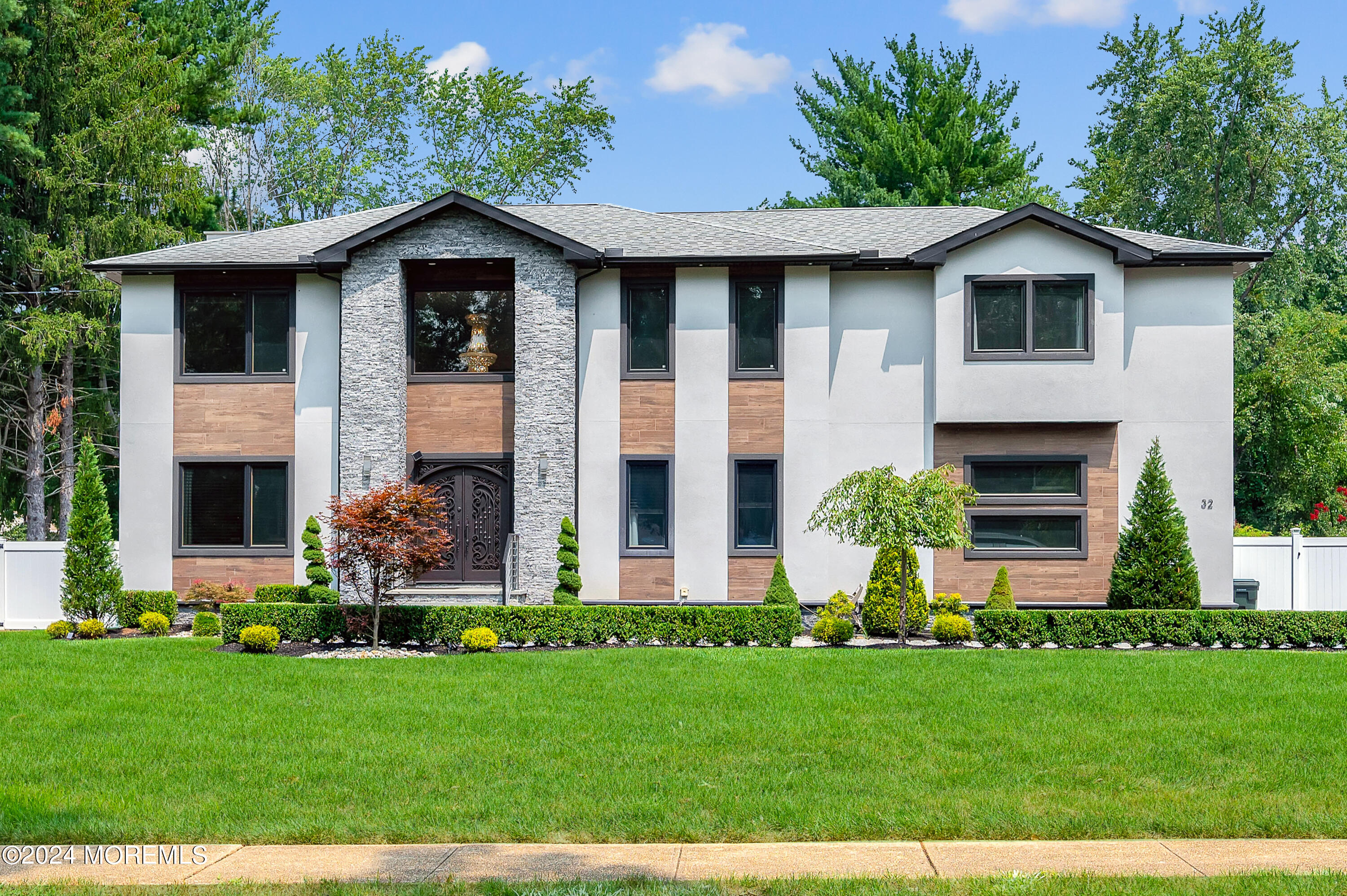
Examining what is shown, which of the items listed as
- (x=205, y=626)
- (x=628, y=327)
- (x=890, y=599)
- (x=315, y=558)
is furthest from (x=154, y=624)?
(x=890, y=599)

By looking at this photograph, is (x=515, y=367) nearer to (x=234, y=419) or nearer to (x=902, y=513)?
(x=234, y=419)

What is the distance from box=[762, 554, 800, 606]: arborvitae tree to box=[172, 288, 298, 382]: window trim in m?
8.78

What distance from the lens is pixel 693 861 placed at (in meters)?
6.41

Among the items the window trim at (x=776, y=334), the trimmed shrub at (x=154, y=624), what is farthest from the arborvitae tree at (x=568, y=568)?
the trimmed shrub at (x=154, y=624)

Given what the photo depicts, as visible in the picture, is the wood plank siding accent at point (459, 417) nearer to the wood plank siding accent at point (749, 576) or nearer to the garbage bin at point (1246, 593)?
the wood plank siding accent at point (749, 576)

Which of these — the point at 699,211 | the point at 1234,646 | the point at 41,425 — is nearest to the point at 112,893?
the point at 1234,646

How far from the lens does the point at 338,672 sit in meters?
13.0

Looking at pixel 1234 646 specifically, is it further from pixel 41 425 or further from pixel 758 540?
pixel 41 425

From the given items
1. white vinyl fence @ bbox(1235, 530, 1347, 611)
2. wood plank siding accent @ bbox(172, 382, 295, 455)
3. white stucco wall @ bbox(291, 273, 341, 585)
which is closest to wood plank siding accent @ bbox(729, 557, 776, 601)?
white stucco wall @ bbox(291, 273, 341, 585)

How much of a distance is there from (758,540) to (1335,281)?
2742cm

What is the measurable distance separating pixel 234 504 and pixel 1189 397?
52.7 feet

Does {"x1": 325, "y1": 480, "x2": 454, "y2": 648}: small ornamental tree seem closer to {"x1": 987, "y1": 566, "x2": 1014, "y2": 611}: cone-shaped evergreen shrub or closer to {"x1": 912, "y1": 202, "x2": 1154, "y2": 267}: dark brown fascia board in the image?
{"x1": 987, "y1": 566, "x2": 1014, "y2": 611}: cone-shaped evergreen shrub

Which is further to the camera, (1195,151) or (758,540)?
(1195,151)

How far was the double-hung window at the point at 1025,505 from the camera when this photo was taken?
1847 cm
